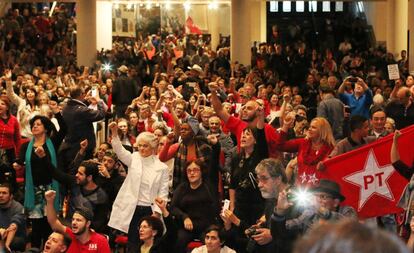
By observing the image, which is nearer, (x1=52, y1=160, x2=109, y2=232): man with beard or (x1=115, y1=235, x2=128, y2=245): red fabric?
(x1=115, y1=235, x2=128, y2=245): red fabric

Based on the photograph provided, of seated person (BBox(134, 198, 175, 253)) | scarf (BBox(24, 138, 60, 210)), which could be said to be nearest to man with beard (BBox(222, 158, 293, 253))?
seated person (BBox(134, 198, 175, 253))

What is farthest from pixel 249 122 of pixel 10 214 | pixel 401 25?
pixel 401 25

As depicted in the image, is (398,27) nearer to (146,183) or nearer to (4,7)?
(4,7)

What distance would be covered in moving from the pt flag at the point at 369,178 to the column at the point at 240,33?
20066 millimetres

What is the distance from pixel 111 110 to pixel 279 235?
35.5 ft

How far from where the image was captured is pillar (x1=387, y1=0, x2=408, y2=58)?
97.3ft

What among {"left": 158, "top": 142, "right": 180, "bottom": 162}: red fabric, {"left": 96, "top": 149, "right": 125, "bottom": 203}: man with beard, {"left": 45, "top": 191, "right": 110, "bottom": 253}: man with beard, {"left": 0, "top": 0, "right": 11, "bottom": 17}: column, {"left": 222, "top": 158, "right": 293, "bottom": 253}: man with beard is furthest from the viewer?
{"left": 0, "top": 0, "right": 11, "bottom": 17}: column

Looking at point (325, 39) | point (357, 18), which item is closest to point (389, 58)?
point (325, 39)

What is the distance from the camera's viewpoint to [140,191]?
9320mm

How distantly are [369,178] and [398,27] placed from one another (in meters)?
22.0

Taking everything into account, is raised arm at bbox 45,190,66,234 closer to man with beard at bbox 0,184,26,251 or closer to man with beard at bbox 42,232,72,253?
man with beard at bbox 0,184,26,251

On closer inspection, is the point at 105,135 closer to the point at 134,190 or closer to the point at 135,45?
the point at 134,190

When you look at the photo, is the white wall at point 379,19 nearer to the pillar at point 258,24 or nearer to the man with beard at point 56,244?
the pillar at point 258,24

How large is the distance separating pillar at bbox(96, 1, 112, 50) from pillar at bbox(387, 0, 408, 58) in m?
8.94
